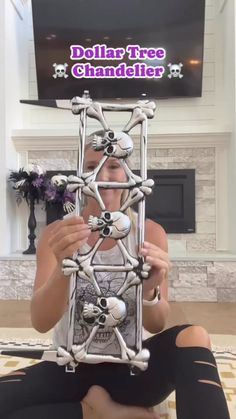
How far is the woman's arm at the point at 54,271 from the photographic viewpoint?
2.33ft

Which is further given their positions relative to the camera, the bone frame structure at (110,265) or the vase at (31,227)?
the vase at (31,227)

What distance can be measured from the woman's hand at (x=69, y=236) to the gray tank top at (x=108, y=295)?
0.05 m

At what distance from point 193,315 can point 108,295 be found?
1.67 metres

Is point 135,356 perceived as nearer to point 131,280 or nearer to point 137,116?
point 131,280

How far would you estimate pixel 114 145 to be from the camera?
76 centimetres

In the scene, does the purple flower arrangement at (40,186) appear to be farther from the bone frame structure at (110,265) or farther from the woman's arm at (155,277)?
the bone frame structure at (110,265)

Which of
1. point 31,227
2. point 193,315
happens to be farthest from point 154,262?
point 31,227

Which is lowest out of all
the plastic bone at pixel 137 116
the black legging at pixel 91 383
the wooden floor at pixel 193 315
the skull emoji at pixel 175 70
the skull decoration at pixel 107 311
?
the wooden floor at pixel 193 315

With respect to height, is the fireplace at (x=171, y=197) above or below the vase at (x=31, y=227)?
above

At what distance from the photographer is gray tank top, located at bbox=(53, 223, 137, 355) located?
77cm

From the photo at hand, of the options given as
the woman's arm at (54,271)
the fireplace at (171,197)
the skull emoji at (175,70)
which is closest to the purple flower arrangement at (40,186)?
the fireplace at (171,197)

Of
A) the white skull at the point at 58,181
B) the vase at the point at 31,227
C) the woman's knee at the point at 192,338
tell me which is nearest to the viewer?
the woman's knee at the point at 192,338

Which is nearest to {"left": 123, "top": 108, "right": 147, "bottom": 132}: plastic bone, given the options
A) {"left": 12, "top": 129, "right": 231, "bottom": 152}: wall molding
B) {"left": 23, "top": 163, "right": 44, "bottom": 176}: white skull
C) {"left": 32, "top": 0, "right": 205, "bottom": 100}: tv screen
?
{"left": 23, "top": 163, "right": 44, "bottom": 176}: white skull

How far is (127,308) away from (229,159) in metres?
2.39
